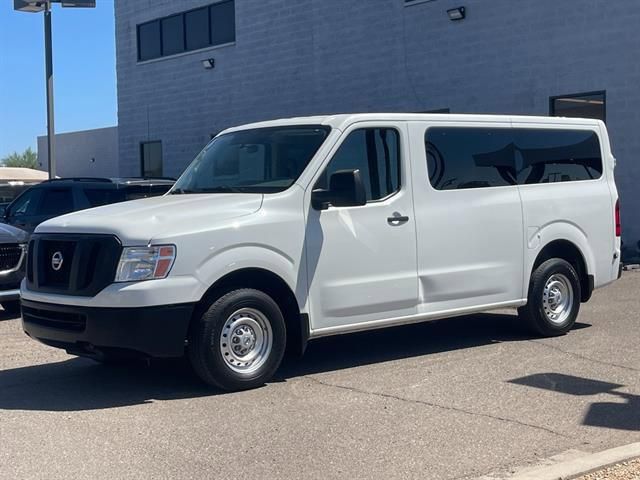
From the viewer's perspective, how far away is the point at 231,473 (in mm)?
5340

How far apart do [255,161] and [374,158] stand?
1.06m

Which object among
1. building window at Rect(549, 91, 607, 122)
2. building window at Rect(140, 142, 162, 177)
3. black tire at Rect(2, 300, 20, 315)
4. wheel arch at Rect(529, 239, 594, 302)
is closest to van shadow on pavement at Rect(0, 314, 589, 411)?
wheel arch at Rect(529, 239, 594, 302)

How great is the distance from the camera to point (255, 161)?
808 cm

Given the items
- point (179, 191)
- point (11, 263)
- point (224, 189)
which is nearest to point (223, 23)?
point (11, 263)

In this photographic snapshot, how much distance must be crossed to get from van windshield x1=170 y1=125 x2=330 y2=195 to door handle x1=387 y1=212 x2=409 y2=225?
91 centimetres

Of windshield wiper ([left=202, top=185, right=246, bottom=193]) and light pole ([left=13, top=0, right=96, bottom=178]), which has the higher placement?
light pole ([left=13, top=0, right=96, bottom=178])

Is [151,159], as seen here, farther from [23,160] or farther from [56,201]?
[23,160]

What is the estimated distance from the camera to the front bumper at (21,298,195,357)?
22.2 feet

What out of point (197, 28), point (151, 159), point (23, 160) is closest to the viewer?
point (197, 28)

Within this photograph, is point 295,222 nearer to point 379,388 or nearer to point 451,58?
point 379,388

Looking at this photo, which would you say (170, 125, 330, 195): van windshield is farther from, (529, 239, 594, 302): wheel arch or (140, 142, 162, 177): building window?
(140, 142, 162, 177): building window

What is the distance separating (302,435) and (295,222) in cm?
201

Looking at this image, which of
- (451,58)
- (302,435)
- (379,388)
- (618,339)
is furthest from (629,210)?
(302,435)

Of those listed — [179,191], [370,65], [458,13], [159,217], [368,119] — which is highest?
[458,13]
